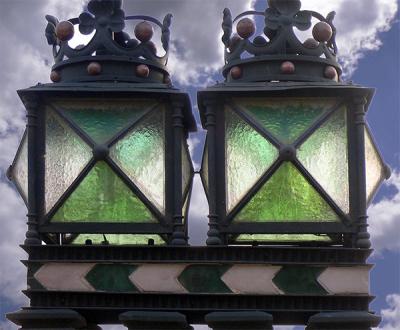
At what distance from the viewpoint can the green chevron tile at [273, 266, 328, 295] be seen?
7.55 meters

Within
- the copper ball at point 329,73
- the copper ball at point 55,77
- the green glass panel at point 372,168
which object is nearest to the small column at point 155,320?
the green glass panel at point 372,168

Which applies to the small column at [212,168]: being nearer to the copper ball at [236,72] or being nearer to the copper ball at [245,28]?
the copper ball at [236,72]

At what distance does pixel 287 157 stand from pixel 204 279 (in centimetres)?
107

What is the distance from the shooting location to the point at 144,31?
8141 mm

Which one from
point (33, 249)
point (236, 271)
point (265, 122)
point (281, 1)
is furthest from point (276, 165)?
point (33, 249)

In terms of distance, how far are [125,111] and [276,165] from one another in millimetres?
1208

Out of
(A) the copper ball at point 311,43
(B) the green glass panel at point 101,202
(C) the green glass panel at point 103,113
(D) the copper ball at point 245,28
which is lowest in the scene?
(B) the green glass panel at point 101,202

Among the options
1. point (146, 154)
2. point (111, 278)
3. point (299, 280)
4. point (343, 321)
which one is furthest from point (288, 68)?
point (111, 278)

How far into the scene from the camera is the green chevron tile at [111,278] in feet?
24.9

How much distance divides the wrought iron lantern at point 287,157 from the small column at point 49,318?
1127 millimetres

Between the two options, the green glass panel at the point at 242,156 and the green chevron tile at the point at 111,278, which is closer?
the green chevron tile at the point at 111,278

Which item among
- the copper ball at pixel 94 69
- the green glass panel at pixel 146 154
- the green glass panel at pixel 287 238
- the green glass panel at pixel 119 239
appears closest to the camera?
the green glass panel at pixel 146 154

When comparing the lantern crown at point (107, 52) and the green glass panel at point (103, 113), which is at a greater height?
the lantern crown at point (107, 52)

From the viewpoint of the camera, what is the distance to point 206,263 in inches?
297
